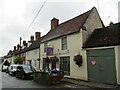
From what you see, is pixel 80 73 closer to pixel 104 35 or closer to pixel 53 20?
pixel 104 35

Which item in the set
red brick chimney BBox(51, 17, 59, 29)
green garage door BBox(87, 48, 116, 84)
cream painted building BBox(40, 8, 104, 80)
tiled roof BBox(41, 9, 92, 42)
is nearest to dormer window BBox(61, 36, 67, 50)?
cream painted building BBox(40, 8, 104, 80)

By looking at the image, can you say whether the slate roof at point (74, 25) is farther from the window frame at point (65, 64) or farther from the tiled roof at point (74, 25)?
the window frame at point (65, 64)

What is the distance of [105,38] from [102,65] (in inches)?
109

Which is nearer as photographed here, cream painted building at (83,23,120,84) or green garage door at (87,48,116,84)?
cream painted building at (83,23,120,84)

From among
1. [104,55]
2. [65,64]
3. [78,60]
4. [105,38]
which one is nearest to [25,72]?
[65,64]

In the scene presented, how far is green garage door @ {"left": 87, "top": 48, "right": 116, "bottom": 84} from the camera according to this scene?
11.7m

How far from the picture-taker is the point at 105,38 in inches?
520

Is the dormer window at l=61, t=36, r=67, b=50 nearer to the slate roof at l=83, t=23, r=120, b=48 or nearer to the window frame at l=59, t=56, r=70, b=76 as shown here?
the window frame at l=59, t=56, r=70, b=76

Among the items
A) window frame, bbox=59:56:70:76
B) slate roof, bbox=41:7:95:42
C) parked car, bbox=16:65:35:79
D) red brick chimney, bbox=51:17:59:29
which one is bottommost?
parked car, bbox=16:65:35:79

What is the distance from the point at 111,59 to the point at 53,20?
51.2 ft

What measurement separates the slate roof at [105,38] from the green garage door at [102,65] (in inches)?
25.0

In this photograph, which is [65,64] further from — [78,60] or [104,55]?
[104,55]

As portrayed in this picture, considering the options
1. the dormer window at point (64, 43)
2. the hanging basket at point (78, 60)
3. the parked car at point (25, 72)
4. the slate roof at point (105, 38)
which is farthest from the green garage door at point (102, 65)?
the parked car at point (25, 72)

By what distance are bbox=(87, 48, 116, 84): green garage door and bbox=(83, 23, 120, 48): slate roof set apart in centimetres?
63
